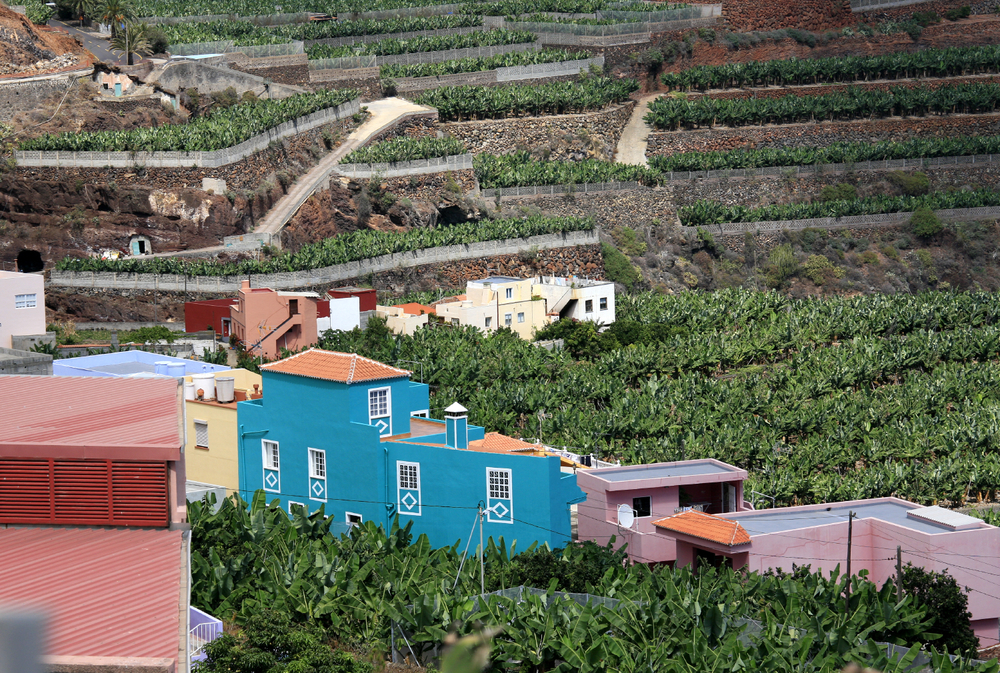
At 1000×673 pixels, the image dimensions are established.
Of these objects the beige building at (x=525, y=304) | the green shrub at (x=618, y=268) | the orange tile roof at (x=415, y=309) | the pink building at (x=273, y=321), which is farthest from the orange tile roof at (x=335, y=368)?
the green shrub at (x=618, y=268)

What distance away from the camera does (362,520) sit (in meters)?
39.1

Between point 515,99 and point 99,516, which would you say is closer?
point 99,516

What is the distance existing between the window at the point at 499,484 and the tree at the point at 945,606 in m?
10.6

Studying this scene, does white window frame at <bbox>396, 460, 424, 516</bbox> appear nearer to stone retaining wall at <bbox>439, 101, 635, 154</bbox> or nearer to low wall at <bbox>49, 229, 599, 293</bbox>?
low wall at <bbox>49, 229, 599, 293</bbox>

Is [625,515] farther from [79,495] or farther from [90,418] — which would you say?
[79,495]

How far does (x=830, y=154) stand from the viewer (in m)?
96.3

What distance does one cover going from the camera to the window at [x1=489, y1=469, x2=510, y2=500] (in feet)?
122

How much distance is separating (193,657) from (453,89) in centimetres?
6909

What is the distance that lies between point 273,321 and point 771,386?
2319 centimetres

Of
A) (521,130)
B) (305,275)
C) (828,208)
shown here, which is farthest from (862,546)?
(828,208)

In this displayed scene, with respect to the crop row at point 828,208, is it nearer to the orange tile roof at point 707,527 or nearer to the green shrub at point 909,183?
the green shrub at point 909,183

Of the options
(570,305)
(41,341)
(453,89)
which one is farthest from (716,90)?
(41,341)

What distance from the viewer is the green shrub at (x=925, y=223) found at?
92.3m

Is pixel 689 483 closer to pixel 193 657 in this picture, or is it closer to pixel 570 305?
pixel 193 657
